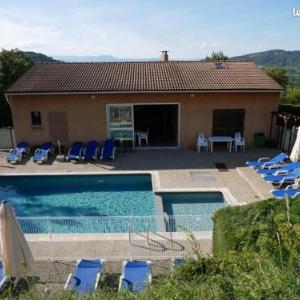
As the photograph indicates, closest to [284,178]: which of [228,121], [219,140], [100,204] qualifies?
[219,140]

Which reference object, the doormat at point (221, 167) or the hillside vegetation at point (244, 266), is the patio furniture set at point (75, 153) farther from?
the hillside vegetation at point (244, 266)

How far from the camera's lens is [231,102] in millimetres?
21047

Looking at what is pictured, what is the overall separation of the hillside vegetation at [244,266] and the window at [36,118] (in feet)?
51.3

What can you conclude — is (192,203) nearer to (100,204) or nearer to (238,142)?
(100,204)

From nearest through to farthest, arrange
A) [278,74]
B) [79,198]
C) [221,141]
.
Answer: [79,198]
[221,141]
[278,74]

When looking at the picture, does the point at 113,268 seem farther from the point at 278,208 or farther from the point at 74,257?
the point at 278,208

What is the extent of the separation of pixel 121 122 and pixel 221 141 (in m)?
6.54

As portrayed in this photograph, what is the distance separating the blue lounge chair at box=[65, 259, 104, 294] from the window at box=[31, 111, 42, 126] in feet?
46.7

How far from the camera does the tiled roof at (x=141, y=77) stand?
20.5 m

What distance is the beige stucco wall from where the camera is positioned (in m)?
21.0

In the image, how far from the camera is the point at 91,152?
19.8 metres

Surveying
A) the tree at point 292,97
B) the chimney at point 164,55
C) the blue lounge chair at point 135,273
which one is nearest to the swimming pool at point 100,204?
the blue lounge chair at point 135,273

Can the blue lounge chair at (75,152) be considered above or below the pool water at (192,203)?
above

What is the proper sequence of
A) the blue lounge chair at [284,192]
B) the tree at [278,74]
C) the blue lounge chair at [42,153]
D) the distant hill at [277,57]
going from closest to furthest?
the blue lounge chair at [284,192] < the blue lounge chair at [42,153] < the tree at [278,74] < the distant hill at [277,57]
